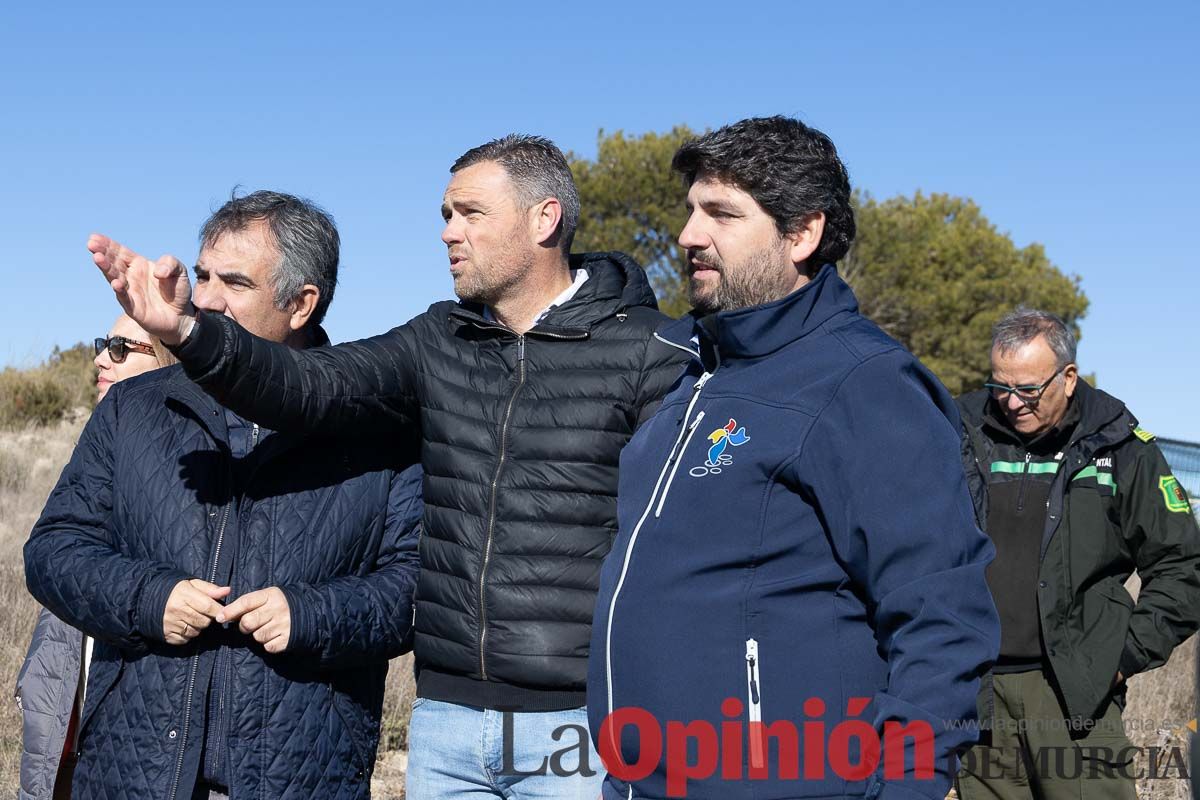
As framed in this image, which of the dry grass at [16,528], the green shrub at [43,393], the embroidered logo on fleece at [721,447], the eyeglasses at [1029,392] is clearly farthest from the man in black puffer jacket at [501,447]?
the green shrub at [43,393]

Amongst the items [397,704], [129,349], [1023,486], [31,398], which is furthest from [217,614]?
[31,398]

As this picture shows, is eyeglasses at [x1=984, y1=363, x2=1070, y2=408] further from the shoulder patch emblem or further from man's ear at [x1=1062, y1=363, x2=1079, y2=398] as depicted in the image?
the shoulder patch emblem

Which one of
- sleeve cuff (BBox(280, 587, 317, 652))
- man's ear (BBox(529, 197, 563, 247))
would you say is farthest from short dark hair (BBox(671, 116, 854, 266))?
sleeve cuff (BBox(280, 587, 317, 652))

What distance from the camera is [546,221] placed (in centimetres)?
338

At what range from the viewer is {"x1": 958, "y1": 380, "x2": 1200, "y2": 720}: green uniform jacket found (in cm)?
470

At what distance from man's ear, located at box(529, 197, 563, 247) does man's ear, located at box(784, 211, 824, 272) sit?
91cm

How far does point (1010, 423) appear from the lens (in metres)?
4.97

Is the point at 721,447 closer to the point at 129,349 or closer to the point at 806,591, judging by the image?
the point at 806,591

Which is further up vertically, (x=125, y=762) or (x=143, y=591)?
(x=143, y=591)

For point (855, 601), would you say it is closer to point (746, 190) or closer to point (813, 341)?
point (813, 341)

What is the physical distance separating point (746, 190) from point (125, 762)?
76.7 inches

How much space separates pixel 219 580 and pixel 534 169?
134 centimetres

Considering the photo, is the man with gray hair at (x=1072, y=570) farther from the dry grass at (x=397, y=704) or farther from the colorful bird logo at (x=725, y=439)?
the colorful bird logo at (x=725, y=439)

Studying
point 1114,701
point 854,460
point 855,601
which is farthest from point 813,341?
point 1114,701
